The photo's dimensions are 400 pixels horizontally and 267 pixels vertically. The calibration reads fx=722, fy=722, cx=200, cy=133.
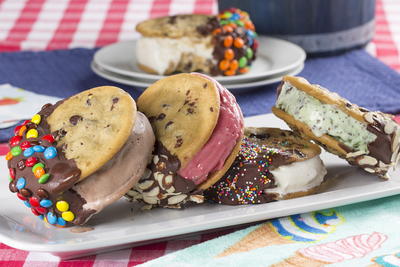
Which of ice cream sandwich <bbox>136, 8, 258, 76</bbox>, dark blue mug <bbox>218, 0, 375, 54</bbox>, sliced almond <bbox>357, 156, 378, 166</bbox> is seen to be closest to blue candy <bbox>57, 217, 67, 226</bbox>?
sliced almond <bbox>357, 156, 378, 166</bbox>

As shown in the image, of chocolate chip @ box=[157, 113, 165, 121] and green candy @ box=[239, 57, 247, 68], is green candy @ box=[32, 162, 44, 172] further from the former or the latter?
green candy @ box=[239, 57, 247, 68]

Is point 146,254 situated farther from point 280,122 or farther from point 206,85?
point 280,122

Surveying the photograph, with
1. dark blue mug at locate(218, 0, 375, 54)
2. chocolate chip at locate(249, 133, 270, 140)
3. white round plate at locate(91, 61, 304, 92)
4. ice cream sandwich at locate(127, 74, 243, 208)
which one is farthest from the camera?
dark blue mug at locate(218, 0, 375, 54)

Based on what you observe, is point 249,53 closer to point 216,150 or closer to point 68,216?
point 216,150

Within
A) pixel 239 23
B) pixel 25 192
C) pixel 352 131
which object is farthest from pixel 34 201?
pixel 239 23

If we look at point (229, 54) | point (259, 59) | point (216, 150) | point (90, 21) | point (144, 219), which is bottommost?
point (90, 21)

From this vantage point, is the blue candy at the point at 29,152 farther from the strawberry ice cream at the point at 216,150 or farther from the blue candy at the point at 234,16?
the blue candy at the point at 234,16
